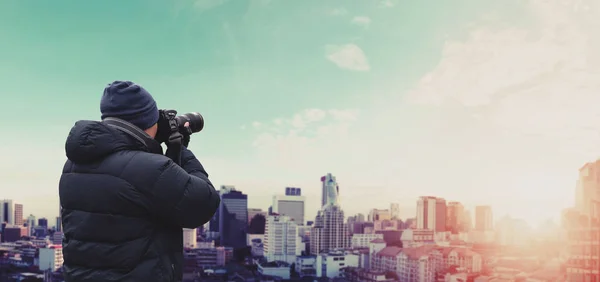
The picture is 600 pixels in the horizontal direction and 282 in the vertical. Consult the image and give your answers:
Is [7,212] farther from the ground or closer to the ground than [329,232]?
farther from the ground

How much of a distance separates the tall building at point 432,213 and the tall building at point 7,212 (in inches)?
755

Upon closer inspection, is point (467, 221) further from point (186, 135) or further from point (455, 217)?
point (186, 135)

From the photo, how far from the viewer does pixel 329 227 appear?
2533cm

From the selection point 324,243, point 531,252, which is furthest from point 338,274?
point 531,252

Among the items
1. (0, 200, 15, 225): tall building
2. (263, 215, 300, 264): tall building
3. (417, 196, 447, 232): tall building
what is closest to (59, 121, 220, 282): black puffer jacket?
(417, 196, 447, 232): tall building

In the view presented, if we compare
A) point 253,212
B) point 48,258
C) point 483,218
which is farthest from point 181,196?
point 253,212

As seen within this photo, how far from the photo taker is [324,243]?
2512 centimetres

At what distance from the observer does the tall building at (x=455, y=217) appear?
18.1 m

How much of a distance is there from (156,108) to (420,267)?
18.7m

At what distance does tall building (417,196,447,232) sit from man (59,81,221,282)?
18213 millimetres

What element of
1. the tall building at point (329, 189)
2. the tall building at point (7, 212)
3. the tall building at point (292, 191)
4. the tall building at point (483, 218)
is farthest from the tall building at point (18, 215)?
the tall building at point (483, 218)

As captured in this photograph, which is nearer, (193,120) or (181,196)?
(181,196)

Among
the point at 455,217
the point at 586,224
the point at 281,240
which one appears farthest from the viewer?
the point at 281,240

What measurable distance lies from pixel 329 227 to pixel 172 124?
25.0 m
